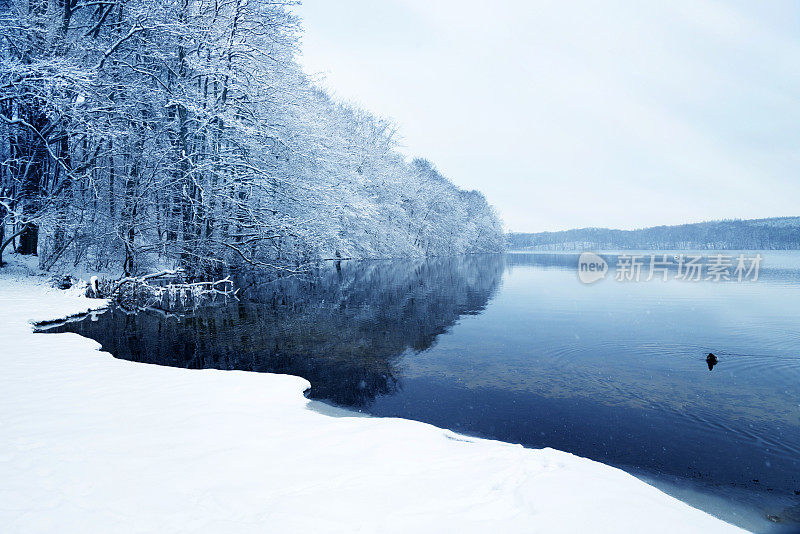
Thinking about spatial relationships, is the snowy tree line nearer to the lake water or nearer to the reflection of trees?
the reflection of trees

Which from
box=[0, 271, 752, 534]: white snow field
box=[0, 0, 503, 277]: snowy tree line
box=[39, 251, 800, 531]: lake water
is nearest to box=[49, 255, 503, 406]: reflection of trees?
box=[39, 251, 800, 531]: lake water

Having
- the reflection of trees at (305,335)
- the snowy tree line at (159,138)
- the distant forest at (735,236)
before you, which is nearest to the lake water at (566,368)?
the reflection of trees at (305,335)

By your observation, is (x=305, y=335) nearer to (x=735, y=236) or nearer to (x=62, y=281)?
(x=62, y=281)

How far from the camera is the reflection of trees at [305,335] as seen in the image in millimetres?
9594

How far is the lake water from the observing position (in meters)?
6.07

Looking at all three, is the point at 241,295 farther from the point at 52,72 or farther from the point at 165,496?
the point at 165,496

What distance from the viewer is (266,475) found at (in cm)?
434

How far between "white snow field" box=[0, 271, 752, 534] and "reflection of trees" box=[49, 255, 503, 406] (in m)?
2.35

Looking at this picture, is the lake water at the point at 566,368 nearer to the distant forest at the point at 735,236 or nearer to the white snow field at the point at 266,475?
the white snow field at the point at 266,475

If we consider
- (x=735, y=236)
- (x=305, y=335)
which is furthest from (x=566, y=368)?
(x=735, y=236)

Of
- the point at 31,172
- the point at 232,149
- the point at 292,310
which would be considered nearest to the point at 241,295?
the point at 292,310

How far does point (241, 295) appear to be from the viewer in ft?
71.6

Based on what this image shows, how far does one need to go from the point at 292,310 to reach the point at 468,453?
45.1 feet

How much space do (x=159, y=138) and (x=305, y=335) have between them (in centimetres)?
1622
